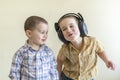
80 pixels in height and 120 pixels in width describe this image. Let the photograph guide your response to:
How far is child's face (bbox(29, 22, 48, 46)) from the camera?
49.6 inches

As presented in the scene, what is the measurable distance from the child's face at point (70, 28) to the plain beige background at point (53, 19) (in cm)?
38

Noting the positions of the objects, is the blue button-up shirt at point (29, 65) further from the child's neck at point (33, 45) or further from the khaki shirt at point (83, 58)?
the khaki shirt at point (83, 58)

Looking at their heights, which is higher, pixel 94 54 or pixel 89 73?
pixel 94 54

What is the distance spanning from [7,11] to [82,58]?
679mm

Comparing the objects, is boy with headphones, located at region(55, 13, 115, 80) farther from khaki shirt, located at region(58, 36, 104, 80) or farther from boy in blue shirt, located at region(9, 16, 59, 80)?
boy in blue shirt, located at region(9, 16, 59, 80)

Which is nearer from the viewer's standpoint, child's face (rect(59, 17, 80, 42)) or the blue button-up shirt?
the blue button-up shirt

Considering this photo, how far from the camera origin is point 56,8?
1.80 m

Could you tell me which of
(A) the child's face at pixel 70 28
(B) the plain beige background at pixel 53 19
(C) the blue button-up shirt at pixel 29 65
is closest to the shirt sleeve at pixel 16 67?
(C) the blue button-up shirt at pixel 29 65

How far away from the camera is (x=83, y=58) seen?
57.9 inches

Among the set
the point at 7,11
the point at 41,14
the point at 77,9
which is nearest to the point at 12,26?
the point at 7,11

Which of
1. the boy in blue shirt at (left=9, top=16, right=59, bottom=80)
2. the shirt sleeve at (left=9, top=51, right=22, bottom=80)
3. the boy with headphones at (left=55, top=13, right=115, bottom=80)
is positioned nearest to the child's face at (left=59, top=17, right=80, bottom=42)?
the boy with headphones at (left=55, top=13, right=115, bottom=80)

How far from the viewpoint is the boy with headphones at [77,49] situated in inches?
56.3

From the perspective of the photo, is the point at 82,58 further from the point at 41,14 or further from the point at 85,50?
the point at 41,14

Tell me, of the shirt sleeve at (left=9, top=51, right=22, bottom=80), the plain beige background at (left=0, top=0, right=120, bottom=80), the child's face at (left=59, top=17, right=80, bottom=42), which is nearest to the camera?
the shirt sleeve at (left=9, top=51, right=22, bottom=80)
